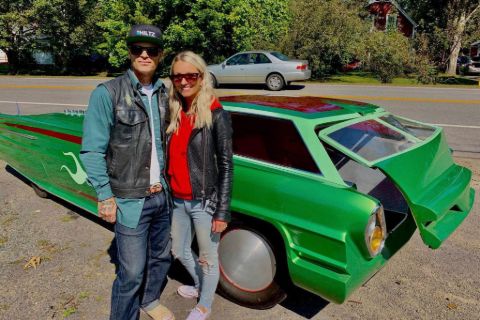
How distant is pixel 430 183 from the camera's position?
2.70 m

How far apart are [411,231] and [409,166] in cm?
49

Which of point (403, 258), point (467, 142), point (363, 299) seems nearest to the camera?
point (363, 299)

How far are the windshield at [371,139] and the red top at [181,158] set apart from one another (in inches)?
42.7

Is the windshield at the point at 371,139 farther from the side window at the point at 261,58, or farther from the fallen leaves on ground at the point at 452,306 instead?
the side window at the point at 261,58

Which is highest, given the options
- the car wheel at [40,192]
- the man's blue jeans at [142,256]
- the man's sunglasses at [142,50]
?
the man's sunglasses at [142,50]

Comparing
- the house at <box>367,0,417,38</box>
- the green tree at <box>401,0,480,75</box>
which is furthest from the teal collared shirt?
the house at <box>367,0,417,38</box>

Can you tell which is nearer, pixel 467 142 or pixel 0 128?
pixel 0 128

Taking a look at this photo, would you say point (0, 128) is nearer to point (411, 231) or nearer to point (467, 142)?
point (411, 231)

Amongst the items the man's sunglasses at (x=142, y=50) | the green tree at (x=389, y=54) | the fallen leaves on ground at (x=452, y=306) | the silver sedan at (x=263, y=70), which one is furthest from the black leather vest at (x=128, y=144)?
the green tree at (x=389, y=54)

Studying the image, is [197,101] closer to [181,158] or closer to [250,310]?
[181,158]

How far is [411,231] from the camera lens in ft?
9.30

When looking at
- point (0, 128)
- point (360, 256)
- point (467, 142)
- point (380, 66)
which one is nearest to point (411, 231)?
point (360, 256)

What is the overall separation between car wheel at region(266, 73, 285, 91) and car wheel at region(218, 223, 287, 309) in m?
13.4

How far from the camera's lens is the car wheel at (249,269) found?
2.70 metres
